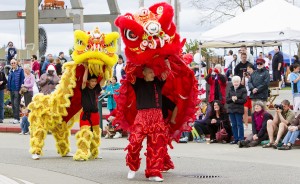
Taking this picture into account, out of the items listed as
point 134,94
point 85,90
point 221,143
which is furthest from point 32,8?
point 134,94

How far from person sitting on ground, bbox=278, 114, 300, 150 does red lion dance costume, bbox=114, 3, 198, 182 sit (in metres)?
5.19

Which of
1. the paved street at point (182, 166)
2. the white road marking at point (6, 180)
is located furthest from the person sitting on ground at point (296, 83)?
the white road marking at point (6, 180)

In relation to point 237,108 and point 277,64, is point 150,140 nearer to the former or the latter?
point 237,108

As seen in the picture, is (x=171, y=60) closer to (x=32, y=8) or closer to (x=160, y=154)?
(x=160, y=154)

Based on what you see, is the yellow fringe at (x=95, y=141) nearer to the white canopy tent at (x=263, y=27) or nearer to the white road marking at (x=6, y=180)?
the white road marking at (x=6, y=180)

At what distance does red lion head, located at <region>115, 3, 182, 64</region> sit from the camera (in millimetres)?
12695

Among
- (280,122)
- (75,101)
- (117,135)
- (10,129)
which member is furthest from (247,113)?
(75,101)

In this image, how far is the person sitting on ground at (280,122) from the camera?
1878 cm

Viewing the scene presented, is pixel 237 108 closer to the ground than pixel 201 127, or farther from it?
farther from it

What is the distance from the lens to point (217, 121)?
20875 mm

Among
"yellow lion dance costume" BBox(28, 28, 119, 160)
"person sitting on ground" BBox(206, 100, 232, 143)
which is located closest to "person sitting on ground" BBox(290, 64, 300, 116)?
"person sitting on ground" BBox(206, 100, 232, 143)

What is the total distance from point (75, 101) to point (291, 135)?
16.8 feet

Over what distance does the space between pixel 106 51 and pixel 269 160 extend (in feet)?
12.8

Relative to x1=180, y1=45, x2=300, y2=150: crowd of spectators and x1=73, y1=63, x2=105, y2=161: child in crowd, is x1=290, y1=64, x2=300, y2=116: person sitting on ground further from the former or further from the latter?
x1=73, y1=63, x2=105, y2=161: child in crowd
